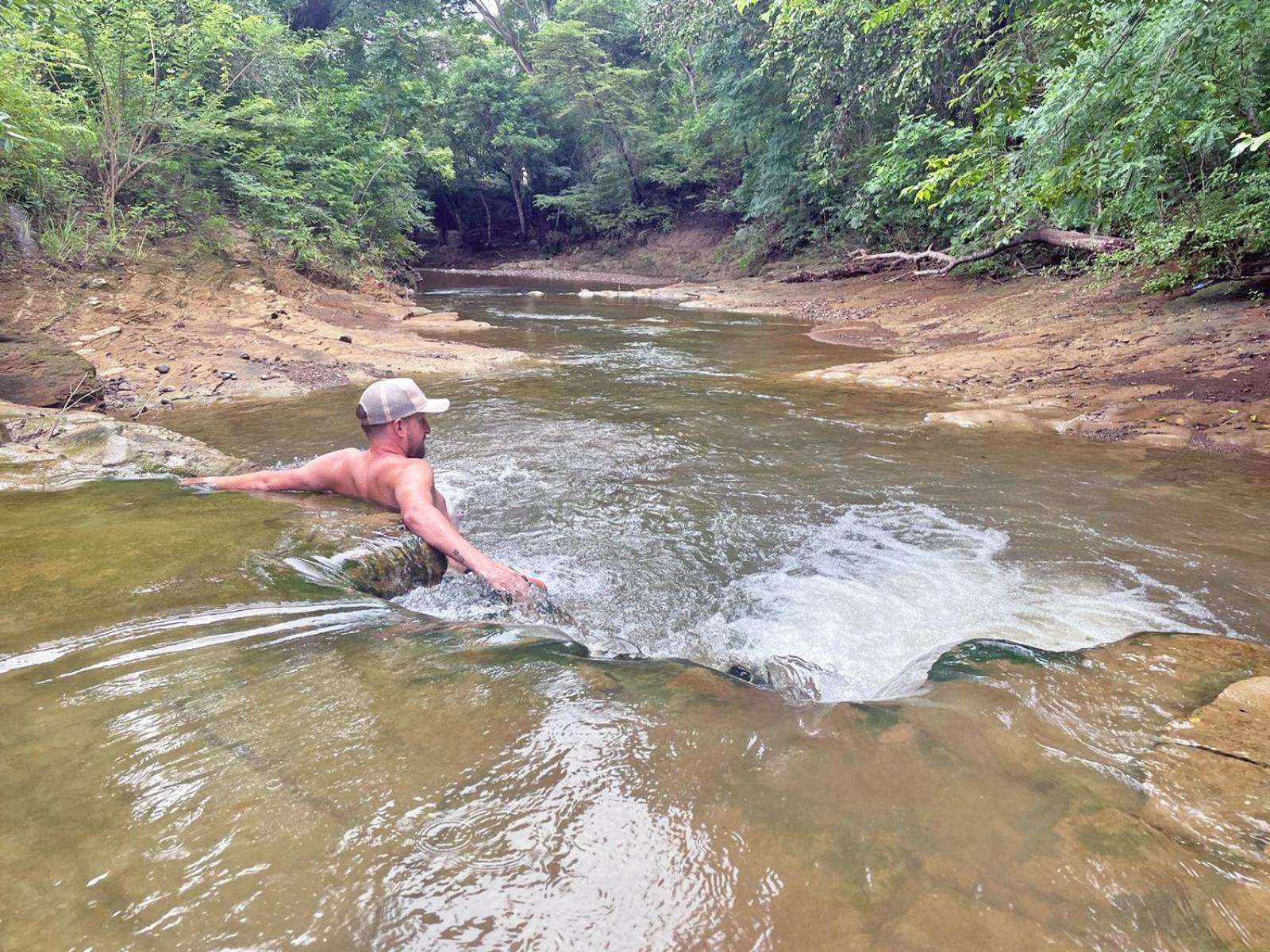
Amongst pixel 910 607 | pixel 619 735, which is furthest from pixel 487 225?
pixel 619 735

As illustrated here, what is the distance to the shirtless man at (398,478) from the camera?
3.35m

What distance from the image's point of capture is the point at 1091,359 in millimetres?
8250

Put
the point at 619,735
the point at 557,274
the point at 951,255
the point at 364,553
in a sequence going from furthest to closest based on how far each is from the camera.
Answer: the point at 557,274 < the point at 951,255 < the point at 364,553 < the point at 619,735

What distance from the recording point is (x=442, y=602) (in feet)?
10.9

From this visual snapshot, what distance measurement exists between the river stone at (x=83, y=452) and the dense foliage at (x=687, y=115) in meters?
1.84

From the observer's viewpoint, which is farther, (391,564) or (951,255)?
(951,255)

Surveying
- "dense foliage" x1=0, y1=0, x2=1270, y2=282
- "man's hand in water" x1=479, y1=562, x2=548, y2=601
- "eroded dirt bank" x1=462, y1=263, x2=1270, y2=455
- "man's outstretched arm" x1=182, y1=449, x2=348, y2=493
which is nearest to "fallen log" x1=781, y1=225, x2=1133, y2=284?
"dense foliage" x1=0, y1=0, x2=1270, y2=282

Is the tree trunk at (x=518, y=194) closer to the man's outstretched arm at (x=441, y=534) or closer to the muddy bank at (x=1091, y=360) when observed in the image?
the muddy bank at (x=1091, y=360)

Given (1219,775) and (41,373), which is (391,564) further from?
Answer: (41,373)

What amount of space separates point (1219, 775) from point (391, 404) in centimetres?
360

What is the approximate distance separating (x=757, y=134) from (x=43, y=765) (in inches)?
1059

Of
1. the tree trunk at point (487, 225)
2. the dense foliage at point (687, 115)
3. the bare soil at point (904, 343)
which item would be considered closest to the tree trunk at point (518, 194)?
the tree trunk at point (487, 225)

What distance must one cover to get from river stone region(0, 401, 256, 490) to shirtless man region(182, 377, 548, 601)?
1.52ft

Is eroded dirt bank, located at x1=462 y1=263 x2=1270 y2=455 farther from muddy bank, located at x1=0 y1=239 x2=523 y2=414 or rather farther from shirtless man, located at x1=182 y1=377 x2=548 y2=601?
muddy bank, located at x1=0 y1=239 x2=523 y2=414
